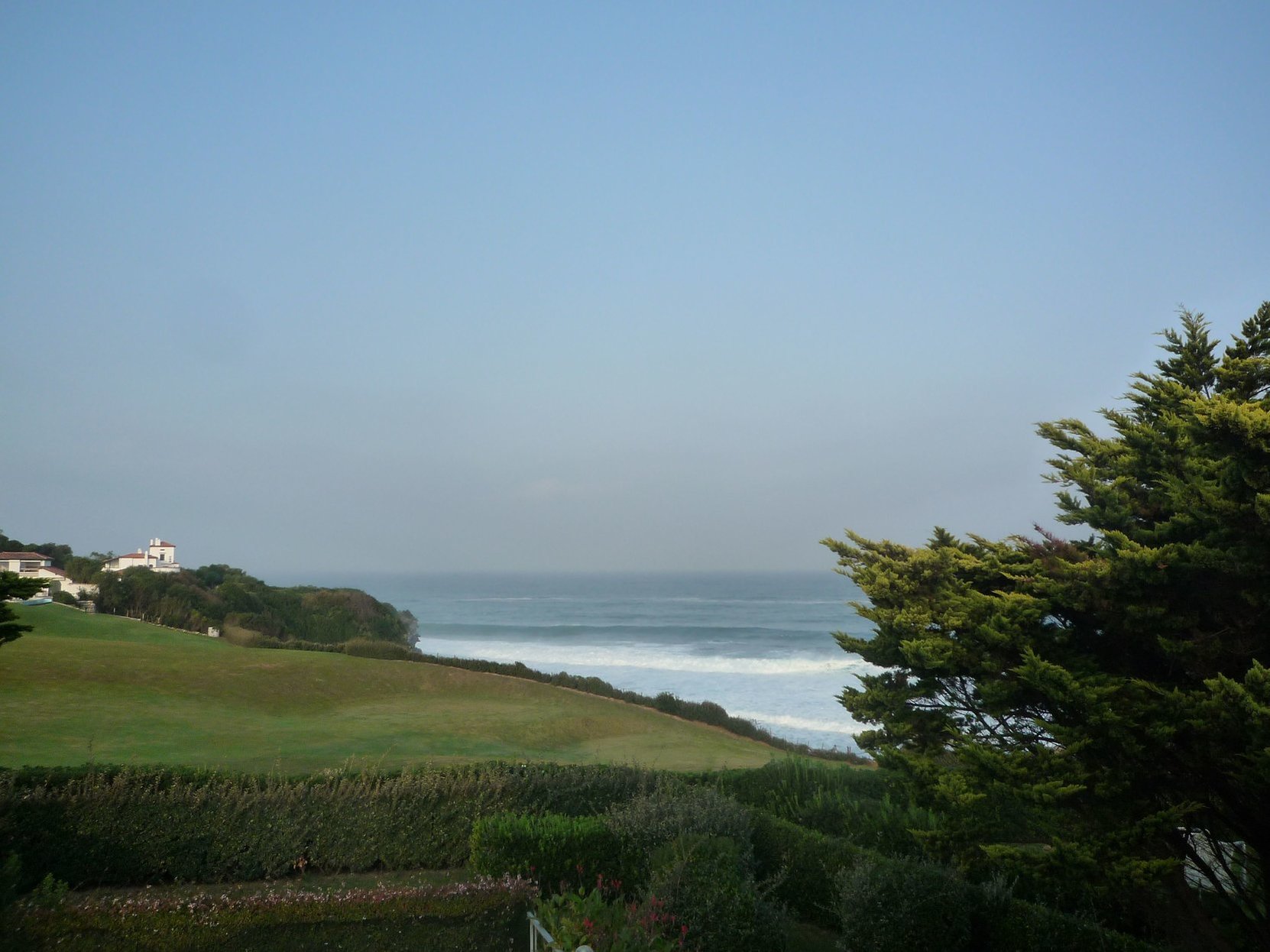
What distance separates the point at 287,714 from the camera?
72.3 feet

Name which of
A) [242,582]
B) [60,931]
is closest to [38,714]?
[60,931]

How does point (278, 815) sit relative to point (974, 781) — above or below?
below

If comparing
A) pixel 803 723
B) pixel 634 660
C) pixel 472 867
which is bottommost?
pixel 803 723

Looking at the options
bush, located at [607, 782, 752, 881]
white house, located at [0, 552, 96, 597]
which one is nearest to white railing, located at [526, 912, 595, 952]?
bush, located at [607, 782, 752, 881]

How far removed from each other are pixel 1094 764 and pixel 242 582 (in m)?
55.6

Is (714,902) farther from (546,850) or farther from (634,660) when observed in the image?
(634,660)

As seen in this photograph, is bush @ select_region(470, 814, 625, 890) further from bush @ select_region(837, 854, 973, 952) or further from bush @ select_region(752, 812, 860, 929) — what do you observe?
bush @ select_region(837, 854, 973, 952)

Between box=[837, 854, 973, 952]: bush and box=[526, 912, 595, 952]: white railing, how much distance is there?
123 inches

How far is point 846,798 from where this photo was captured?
Result: 40.4ft

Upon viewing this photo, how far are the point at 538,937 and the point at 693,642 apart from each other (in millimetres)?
60526

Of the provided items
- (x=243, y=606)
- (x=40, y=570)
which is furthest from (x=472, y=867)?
(x=243, y=606)

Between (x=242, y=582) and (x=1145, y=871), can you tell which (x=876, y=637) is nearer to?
(x=1145, y=871)

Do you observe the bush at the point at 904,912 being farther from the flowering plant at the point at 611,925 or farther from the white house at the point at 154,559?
the white house at the point at 154,559

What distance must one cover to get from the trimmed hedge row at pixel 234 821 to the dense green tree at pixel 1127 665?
5.95m
